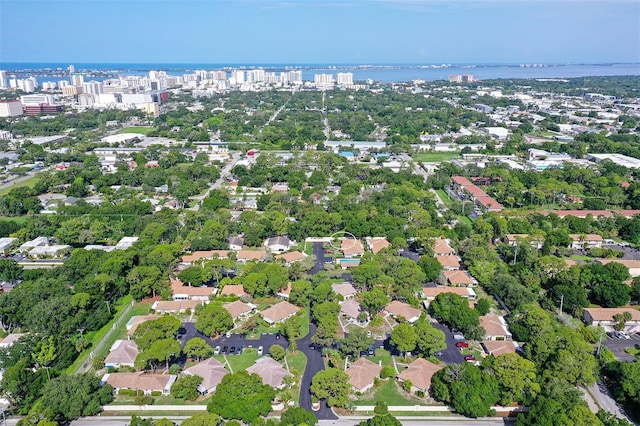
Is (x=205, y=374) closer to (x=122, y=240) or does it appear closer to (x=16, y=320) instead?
(x=16, y=320)

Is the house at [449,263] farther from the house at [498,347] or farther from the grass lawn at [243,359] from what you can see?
the grass lawn at [243,359]

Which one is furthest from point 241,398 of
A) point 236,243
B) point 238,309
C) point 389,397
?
point 236,243

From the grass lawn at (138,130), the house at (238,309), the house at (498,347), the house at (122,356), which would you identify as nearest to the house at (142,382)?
the house at (122,356)

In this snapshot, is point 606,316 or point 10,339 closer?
point 10,339

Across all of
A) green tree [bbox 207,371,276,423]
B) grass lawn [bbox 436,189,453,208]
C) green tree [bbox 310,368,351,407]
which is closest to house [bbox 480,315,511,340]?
green tree [bbox 310,368,351,407]

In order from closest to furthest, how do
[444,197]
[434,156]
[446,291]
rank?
[446,291], [444,197], [434,156]

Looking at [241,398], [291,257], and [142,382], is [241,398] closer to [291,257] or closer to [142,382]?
[142,382]

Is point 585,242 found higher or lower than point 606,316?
higher

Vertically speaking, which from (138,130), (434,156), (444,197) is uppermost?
(138,130)
